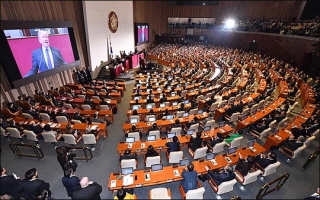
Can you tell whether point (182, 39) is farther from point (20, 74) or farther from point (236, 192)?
point (236, 192)

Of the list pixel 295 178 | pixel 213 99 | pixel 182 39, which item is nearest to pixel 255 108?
pixel 213 99

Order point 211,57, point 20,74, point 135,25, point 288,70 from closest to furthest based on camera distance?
Result: point 20,74
point 288,70
point 135,25
point 211,57

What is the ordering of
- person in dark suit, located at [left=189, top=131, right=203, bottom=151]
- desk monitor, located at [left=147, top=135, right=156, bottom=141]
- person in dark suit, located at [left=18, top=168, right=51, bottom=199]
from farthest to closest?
desk monitor, located at [left=147, top=135, right=156, bottom=141], person in dark suit, located at [left=189, top=131, right=203, bottom=151], person in dark suit, located at [left=18, top=168, right=51, bottom=199]

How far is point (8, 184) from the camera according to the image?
518 centimetres

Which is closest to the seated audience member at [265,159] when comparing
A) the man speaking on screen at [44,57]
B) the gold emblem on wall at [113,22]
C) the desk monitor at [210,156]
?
the desk monitor at [210,156]

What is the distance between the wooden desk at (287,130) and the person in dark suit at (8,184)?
10.5 m

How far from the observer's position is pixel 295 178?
7188 millimetres

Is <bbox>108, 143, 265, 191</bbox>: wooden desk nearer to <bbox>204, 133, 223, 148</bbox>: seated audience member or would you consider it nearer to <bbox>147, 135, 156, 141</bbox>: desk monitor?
<bbox>204, 133, 223, 148</bbox>: seated audience member

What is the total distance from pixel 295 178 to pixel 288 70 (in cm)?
1740

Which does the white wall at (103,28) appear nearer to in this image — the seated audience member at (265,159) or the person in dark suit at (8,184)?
the person in dark suit at (8,184)

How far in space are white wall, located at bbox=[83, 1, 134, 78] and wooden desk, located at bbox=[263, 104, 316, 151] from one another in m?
17.7

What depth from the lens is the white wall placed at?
57.6ft

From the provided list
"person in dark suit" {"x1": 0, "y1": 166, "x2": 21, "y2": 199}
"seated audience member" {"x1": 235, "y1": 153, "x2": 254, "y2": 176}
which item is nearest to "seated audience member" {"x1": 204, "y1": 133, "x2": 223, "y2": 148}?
"seated audience member" {"x1": 235, "y1": 153, "x2": 254, "y2": 176}

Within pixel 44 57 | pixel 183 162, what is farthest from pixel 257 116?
pixel 44 57
